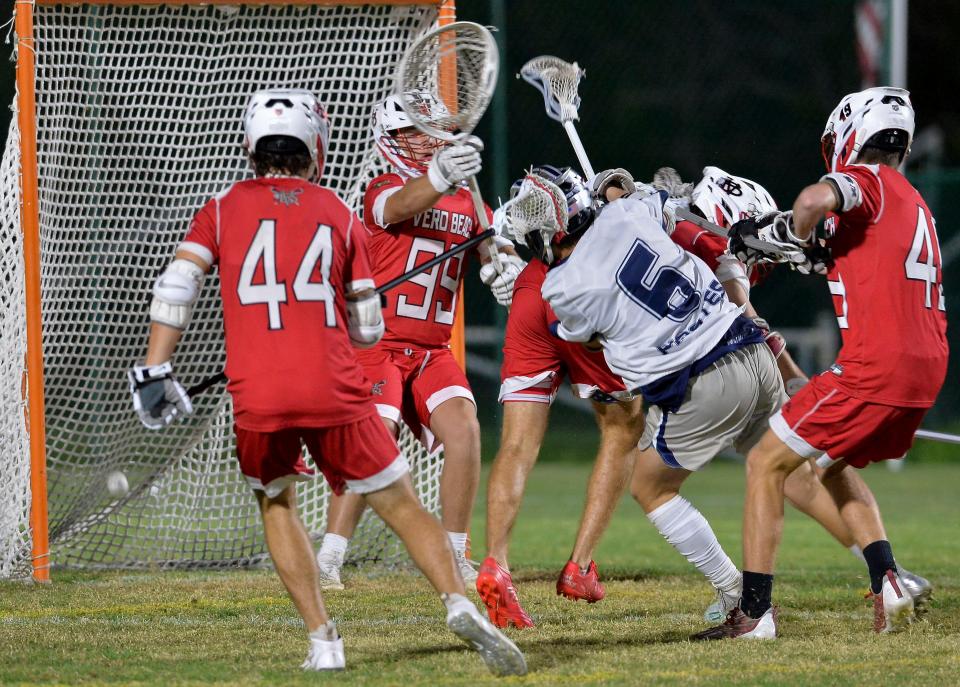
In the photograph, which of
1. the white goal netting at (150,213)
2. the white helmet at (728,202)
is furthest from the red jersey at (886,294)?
the white goal netting at (150,213)

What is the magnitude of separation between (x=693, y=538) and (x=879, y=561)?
670 mm

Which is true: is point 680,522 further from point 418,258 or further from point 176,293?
point 176,293

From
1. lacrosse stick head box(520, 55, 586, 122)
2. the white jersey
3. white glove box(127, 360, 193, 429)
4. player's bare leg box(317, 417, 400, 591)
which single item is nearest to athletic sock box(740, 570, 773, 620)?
the white jersey

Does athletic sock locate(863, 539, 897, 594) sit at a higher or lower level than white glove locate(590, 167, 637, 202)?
lower

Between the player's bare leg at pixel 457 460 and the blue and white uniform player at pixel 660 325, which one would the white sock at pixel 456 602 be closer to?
the blue and white uniform player at pixel 660 325

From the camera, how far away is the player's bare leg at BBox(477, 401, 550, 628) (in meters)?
5.34

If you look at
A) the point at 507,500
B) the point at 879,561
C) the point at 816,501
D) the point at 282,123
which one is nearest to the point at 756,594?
the point at 879,561

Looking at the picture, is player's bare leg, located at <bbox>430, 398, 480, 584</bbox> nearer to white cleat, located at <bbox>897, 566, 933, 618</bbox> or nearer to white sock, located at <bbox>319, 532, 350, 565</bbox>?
white sock, located at <bbox>319, 532, 350, 565</bbox>

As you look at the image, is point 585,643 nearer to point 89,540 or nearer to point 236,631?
point 236,631

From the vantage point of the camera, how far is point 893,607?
5.13 m

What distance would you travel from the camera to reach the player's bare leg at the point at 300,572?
444 centimetres

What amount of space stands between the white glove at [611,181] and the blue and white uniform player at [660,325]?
0.64 meters

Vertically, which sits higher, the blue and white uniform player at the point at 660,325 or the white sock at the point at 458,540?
the blue and white uniform player at the point at 660,325

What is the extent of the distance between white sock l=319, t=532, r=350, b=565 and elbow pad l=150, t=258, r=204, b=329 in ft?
7.31
